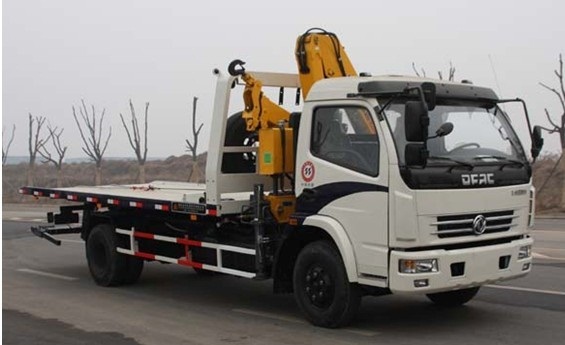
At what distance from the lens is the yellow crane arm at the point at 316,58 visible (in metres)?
8.08

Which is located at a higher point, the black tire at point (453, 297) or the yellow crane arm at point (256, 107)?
the yellow crane arm at point (256, 107)

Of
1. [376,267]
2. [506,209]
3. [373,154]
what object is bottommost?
[376,267]

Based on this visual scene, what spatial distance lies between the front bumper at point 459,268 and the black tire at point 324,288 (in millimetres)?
543

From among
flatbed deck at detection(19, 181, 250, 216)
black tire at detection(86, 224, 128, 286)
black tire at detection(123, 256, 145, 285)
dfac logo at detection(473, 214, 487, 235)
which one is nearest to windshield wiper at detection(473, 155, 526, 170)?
dfac logo at detection(473, 214, 487, 235)

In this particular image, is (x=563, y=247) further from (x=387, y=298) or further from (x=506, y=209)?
(x=506, y=209)

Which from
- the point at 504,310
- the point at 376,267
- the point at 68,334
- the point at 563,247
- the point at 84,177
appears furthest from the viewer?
the point at 84,177

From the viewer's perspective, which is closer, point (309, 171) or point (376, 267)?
point (376, 267)

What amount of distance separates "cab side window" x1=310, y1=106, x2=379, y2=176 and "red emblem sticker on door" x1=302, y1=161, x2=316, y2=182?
0.13 metres

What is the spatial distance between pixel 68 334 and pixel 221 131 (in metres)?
2.78

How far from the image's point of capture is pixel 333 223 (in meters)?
6.99

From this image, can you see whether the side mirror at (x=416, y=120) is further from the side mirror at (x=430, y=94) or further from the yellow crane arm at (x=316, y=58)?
the yellow crane arm at (x=316, y=58)

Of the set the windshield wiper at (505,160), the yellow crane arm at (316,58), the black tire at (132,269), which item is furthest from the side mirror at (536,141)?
the black tire at (132,269)

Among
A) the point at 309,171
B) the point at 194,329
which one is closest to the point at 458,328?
the point at 309,171

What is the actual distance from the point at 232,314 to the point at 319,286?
4.48ft
